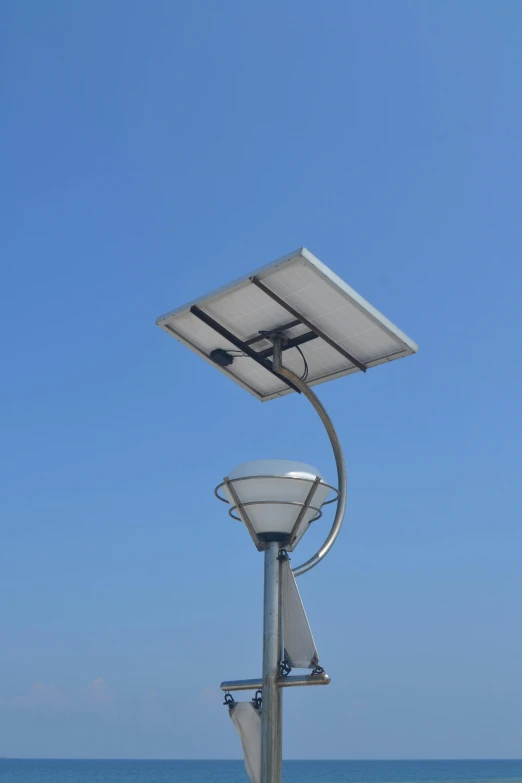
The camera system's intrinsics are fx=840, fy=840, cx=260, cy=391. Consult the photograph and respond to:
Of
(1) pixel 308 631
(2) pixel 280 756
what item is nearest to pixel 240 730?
(2) pixel 280 756

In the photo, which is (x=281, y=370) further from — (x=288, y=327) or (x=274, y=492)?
(x=274, y=492)

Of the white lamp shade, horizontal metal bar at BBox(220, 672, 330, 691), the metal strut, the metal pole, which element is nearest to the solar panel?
the metal strut

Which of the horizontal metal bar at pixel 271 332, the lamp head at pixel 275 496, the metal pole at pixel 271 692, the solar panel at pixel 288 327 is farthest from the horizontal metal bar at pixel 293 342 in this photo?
the metal pole at pixel 271 692

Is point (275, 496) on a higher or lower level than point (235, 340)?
lower

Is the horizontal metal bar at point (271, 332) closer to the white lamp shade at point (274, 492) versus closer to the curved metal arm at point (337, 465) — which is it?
the curved metal arm at point (337, 465)

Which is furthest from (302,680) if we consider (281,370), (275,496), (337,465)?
(281,370)

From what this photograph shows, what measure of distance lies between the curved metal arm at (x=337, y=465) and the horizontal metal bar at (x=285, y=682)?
66 cm

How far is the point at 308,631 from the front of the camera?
485 cm

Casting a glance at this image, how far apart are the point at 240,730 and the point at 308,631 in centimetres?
69

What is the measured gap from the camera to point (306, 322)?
18.6 ft

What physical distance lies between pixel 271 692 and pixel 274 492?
114cm

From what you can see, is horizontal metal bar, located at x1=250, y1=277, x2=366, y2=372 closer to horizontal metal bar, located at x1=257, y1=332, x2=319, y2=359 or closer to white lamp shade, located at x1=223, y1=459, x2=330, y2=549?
horizontal metal bar, located at x1=257, y1=332, x2=319, y2=359

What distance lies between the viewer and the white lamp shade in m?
5.08

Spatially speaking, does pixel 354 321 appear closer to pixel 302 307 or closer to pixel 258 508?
pixel 302 307
